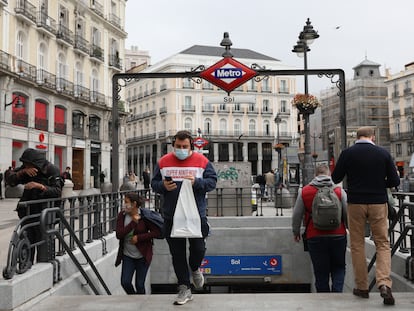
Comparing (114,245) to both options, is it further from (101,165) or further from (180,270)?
(101,165)

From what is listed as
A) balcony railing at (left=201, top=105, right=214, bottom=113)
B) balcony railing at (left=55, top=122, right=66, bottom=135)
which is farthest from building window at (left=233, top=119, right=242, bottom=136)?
balcony railing at (left=55, top=122, right=66, bottom=135)

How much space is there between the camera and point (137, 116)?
8475cm

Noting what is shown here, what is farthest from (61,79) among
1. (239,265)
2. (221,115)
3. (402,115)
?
(402,115)

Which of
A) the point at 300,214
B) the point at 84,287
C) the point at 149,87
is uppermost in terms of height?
the point at 149,87

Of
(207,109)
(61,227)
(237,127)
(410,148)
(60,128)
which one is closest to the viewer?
(61,227)

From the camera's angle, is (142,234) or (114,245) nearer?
(142,234)

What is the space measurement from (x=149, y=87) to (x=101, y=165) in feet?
147

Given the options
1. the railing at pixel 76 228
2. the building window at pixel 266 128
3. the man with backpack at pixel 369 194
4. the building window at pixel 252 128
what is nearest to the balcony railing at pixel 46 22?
the railing at pixel 76 228

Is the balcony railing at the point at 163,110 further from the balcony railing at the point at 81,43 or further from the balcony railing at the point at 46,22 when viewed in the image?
the balcony railing at the point at 46,22

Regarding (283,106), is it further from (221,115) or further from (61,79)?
(61,79)

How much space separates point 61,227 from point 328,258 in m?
3.57

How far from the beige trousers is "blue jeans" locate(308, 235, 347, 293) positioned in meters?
0.80

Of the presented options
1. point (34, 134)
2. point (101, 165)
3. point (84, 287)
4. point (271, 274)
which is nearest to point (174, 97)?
point (101, 165)

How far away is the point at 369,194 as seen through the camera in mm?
4707
